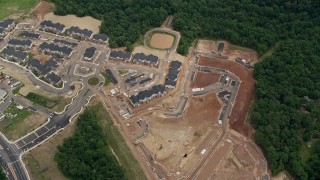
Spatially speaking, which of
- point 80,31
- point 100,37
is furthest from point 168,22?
point 80,31

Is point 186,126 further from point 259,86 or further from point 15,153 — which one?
point 15,153

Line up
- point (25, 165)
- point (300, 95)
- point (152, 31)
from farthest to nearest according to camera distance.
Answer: point (152, 31) < point (300, 95) < point (25, 165)

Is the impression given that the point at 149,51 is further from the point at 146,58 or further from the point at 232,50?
the point at 232,50

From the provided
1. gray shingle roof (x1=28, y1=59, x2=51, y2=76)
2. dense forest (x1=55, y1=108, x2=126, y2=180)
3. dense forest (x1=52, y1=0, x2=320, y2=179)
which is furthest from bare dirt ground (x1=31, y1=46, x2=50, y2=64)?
dense forest (x1=55, y1=108, x2=126, y2=180)

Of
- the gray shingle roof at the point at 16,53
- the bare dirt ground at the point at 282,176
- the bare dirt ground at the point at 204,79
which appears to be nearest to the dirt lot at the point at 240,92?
the bare dirt ground at the point at 204,79

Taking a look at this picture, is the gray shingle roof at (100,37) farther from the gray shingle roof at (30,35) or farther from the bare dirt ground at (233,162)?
the bare dirt ground at (233,162)

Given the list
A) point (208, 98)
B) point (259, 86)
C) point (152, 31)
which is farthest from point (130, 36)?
point (259, 86)

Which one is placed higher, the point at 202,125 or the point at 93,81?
the point at 93,81
